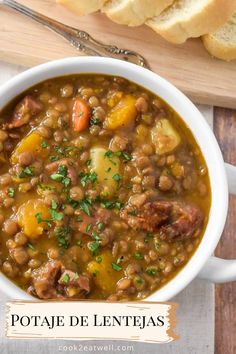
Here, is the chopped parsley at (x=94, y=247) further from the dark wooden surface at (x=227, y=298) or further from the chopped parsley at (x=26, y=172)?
the dark wooden surface at (x=227, y=298)

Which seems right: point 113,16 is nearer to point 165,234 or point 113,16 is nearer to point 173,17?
point 173,17

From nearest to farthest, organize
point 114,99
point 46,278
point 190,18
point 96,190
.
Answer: point 46,278
point 96,190
point 114,99
point 190,18

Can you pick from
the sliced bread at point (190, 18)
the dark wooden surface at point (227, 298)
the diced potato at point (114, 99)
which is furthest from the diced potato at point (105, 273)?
the sliced bread at point (190, 18)

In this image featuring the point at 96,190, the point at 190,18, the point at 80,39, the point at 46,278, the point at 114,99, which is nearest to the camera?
the point at 46,278

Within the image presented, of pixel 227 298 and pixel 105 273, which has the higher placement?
pixel 105 273

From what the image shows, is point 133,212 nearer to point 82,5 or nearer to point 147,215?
point 147,215

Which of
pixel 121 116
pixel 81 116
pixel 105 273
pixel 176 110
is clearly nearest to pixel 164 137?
pixel 176 110
